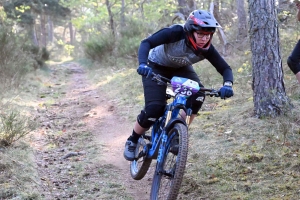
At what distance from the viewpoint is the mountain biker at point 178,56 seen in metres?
3.37

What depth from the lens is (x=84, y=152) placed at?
554 centimetres

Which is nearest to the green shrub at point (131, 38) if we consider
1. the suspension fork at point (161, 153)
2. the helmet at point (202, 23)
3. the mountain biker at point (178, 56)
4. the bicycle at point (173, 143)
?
the mountain biker at point (178, 56)

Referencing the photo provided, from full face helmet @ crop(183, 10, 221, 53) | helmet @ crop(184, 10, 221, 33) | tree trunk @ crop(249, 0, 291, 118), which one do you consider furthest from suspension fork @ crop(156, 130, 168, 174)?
tree trunk @ crop(249, 0, 291, 118)

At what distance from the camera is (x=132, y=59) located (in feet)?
48.7

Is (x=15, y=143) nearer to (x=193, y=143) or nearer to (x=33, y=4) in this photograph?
(x=193, y=143)

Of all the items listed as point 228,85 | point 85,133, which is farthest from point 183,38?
point 85,133

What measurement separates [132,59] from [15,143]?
397 inches

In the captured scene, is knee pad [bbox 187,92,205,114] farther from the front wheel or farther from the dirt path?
the dirt path

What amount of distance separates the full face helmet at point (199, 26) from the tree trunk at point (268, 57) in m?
2.18

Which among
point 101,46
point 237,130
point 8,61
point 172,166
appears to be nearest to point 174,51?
point 172,166

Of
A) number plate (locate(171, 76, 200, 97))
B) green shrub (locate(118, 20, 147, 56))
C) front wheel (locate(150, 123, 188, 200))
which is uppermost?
number plate (locate(171, 76, 200, 97))

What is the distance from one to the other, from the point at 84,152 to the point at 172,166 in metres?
2.68

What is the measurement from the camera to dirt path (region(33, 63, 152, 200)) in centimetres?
405

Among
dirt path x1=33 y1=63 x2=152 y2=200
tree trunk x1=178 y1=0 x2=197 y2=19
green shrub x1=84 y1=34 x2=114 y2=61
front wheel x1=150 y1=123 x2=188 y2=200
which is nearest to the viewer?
front wheel x1=150 y1=123 x2=188 y2=200
